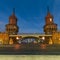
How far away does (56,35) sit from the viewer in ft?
354

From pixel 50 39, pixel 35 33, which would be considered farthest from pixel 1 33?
pixel 50 39

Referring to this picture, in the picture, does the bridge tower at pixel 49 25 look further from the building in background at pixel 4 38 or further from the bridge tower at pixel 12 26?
the building in background at pixel 4 38

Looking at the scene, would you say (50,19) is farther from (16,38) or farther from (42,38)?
(16,38)

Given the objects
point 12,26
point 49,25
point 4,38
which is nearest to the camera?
point 4,38

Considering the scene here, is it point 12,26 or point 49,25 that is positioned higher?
point 49,25

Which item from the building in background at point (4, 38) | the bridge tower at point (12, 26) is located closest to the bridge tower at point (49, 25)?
the bridge tower at point (12, 26)

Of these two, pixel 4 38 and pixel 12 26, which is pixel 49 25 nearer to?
pixel 12 26

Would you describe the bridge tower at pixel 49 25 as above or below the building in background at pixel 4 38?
above

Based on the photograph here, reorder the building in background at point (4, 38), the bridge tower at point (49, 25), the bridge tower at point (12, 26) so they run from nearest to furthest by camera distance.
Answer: the building in background at point (4, 38), the bridge tower at point (12, 26), the bridge tower at point (49, 25)

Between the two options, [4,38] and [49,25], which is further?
[49,25]

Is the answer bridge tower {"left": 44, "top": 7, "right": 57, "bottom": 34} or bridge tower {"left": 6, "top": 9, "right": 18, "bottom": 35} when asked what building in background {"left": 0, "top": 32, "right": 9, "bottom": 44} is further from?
bridge tower {"left": 44, "top": 7, "right": 57, "bottom": 34}

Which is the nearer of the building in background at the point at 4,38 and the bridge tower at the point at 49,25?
the building in background at the point at 4,38

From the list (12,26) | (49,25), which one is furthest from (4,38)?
(49,25)

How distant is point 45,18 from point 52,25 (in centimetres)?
1699
